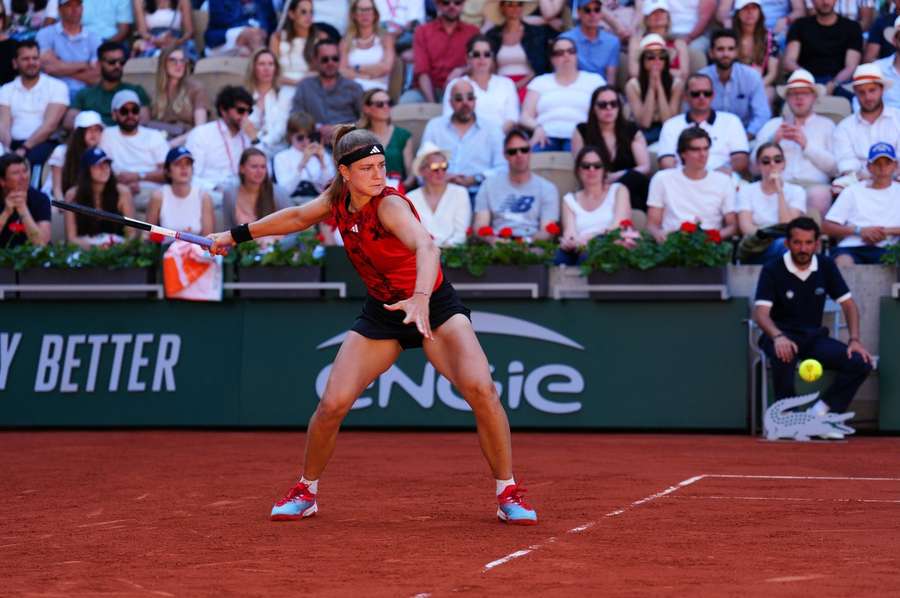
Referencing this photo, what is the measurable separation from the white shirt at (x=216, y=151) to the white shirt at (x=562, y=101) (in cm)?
317

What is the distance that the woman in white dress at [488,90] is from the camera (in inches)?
581

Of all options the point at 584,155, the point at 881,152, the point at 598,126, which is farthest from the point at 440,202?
the point at 881,152

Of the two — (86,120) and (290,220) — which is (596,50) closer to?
(86,120)

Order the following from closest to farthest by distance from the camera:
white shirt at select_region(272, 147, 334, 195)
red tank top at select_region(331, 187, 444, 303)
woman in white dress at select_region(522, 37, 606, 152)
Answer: red tank top at select_region(331, 187, 444, 303) → white shirt at select_region(272, 147, 334, 195) → woman in white dress at select_region(522, 37, 606, 152)

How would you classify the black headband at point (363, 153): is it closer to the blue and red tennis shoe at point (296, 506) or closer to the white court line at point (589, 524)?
the blue and red tennis shoe at point (296, 506)

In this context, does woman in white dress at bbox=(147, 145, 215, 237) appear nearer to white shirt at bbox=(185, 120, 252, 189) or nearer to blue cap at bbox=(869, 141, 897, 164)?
white shirt at bbox=(185, 120, 252, 189)

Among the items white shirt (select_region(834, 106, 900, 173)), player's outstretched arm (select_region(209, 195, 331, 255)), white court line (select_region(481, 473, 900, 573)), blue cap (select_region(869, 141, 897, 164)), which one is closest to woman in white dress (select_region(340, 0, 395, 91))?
white shirt (select_region(834, 106, 900, 173))

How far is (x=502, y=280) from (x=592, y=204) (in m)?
1.33

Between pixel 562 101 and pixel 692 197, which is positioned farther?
pixel 562 101

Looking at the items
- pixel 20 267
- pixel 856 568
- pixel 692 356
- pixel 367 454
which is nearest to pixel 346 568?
pixel 856 568

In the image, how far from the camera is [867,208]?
12758 mm

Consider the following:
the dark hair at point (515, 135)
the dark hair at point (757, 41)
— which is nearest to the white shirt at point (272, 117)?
the dark hair at point (515, 135)

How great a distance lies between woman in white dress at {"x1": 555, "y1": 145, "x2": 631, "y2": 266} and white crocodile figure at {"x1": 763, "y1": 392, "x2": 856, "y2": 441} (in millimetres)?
2375

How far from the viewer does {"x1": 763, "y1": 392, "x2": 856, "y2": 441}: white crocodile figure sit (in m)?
11.8
